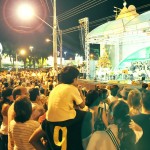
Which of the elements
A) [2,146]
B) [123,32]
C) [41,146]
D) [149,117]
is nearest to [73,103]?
[41,146]

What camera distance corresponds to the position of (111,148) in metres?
2.95

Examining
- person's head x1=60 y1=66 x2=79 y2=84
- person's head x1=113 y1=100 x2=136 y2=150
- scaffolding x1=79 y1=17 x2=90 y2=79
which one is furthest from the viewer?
scaffolding x1=79 y1=17 x2=90 y2=79

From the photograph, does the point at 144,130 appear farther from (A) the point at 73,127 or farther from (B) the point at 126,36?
(B) the point at 126,36

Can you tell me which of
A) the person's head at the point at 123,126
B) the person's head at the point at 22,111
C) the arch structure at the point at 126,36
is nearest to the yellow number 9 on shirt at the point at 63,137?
the person's head at the point at 123,126

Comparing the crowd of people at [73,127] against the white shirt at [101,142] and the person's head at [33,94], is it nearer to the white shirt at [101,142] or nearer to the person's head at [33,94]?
the white shirt at [101,142]

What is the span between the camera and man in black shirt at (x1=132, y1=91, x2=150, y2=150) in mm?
3508

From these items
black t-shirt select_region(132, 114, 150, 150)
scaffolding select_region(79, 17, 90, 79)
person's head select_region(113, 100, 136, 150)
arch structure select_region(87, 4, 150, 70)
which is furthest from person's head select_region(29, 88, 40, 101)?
scaffolding select_region(79, 17, 90, 79)

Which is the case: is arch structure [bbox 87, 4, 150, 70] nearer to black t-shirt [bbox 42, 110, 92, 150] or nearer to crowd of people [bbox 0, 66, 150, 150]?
crowd of people [bbox 0, 66, 150, 150]

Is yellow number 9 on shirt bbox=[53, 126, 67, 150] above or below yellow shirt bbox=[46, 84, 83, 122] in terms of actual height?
below

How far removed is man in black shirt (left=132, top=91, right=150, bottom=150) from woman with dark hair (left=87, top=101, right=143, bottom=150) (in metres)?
0.20

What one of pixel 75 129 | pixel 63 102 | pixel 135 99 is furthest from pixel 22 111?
pixel 135 99

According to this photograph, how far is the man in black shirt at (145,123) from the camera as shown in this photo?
3.51 meters

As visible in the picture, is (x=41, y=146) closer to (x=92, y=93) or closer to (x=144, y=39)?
(x=92, y=93)

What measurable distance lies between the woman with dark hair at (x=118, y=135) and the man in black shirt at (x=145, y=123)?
0.20 meters
